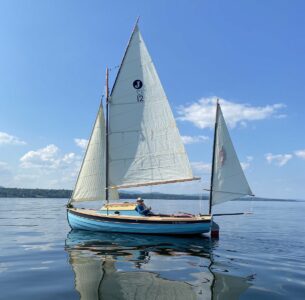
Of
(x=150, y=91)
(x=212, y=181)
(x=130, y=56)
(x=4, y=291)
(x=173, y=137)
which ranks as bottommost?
(x=4, y=291)

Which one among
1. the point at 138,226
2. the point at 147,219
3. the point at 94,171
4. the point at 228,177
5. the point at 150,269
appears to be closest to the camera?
the point at 150,269

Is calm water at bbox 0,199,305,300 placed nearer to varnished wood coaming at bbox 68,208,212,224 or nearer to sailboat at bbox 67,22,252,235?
varnished wood coaming at bbox 68,208,212,224

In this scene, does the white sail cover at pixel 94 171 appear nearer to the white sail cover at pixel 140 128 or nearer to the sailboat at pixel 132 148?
the sailboat at pixel 132 148

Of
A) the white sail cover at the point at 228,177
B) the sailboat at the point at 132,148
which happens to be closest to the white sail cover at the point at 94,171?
the sailboat at the point at 132,148

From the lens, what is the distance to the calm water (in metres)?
13.5

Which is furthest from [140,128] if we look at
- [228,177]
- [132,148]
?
[228,177]

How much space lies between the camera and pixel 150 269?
56.7 ft

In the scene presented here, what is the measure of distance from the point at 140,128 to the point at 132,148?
1856 millimetres

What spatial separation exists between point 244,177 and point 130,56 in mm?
14004

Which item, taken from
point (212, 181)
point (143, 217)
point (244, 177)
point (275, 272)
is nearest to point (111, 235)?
point (143, 217)

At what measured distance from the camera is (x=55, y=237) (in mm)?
30391

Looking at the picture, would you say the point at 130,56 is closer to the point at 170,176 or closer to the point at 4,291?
the point at 170,176

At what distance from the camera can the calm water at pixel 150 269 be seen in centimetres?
1345

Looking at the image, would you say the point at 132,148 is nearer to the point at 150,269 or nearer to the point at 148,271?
the point at 150,269
